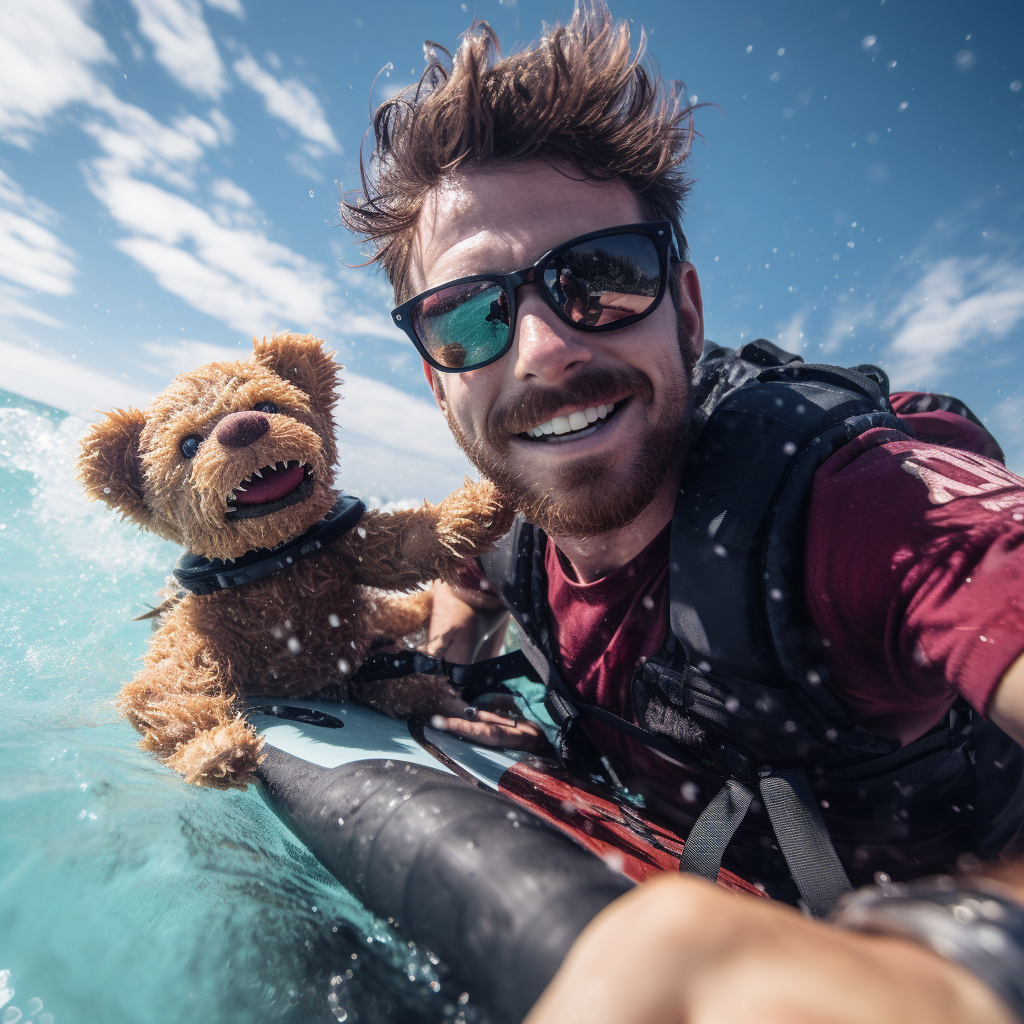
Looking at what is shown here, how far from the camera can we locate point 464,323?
1.82m

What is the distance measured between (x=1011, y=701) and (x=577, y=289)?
56.0 inches

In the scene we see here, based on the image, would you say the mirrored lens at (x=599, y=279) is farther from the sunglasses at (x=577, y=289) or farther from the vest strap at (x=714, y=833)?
the vest strap at (x=714, y=833)

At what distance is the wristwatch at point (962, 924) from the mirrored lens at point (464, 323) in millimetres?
1598

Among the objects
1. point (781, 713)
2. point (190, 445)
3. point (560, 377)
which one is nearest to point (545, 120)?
point (560, 377)

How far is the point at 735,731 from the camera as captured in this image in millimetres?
1424

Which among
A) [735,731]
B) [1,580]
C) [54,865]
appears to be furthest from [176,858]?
[1,580]

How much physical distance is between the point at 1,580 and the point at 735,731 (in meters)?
5.62

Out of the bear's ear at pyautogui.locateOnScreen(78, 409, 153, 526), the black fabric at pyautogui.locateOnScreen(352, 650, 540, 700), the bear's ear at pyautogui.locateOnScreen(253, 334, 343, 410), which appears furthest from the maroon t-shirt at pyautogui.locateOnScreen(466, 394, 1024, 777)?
the bear's ear at pyautogui.locateOnScreen(78, 409, 153, 526)

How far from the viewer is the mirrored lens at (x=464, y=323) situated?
1.73 meters

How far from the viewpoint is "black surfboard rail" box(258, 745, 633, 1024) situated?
0.69 metres

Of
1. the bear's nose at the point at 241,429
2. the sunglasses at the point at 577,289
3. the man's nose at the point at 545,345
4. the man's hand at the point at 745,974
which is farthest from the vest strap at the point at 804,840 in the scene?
the bear's nose at the point at 241,429

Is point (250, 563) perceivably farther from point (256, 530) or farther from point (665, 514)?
point (665, 514)

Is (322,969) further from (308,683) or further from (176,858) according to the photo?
(308,683)

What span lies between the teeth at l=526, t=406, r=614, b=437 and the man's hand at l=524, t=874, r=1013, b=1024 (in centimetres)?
136
